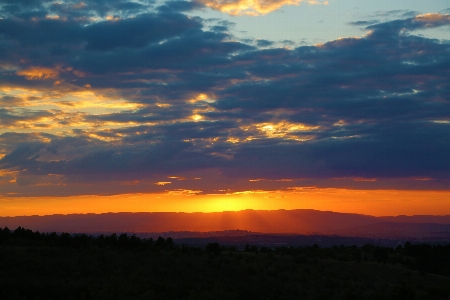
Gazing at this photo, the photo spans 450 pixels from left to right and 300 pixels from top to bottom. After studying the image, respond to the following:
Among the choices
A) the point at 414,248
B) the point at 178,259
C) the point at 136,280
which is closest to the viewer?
the point at 136,280

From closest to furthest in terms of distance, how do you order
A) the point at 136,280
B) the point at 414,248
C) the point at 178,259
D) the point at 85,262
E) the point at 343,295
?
the point at 136,280 < the point at 343,295 < the point at 85,262 < the point at 178,259 < the point at 414,248

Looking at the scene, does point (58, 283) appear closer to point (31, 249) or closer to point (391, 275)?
point (31, 249)

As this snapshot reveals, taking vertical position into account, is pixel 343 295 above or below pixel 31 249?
below

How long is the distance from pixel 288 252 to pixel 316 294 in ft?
55.1

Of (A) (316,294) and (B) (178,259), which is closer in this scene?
(A) (316,294)

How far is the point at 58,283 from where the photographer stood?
46062 millimetres

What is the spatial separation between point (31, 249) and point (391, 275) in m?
35.0

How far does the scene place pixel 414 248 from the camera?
229 ft

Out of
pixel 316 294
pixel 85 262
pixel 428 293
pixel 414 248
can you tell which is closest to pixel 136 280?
pixel 85 262

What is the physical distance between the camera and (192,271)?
172ft

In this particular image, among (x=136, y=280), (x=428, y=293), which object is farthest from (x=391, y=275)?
(x=136, y=280)

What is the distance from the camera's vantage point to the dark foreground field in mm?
43562

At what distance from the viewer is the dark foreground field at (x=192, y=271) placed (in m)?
43.6

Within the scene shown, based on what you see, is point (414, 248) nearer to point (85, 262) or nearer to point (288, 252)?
point (288, 252)
